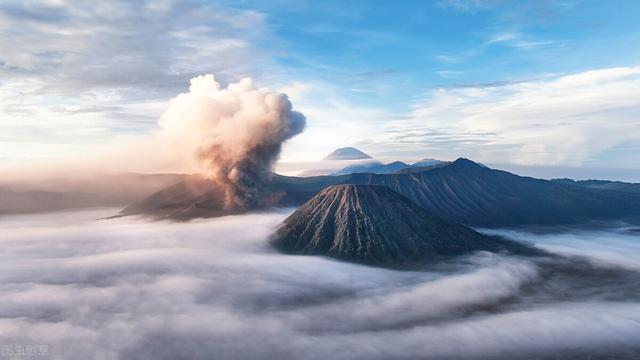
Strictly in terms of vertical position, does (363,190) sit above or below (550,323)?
above

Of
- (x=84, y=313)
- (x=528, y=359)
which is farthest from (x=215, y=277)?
(x=528, y=359)

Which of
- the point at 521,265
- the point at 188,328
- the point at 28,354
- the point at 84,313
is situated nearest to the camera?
the point at 28,354

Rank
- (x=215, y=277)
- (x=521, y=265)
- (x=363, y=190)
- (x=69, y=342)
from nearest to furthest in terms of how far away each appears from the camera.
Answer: (x=69, y=342)
(x=215, y=277)
(x=521, y=265)
(x=363, y=190)

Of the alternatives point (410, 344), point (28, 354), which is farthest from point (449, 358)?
point (28, 354)

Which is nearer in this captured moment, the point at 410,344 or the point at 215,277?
the point at 410,344

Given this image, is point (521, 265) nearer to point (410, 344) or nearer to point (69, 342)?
Result: point (410, 344)

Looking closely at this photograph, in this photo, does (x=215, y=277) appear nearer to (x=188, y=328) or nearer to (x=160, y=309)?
(x=160, y=309)
